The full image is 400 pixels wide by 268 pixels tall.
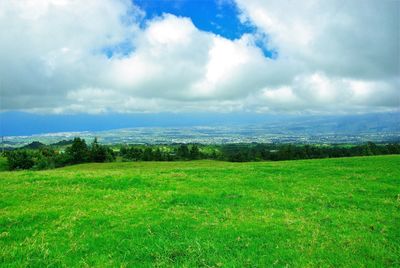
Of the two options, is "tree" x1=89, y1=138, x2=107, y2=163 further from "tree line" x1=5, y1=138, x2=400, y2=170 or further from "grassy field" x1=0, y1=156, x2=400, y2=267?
"grassy field" x1=0, y1=156, x2=400, y2=267

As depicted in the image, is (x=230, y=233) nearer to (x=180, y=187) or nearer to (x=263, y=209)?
(x=263, y=209)

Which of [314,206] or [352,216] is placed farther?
[314,206]

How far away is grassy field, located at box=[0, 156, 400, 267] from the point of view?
8.95 metres

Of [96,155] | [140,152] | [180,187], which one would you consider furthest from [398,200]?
[140,152]

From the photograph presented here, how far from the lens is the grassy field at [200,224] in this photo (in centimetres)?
895

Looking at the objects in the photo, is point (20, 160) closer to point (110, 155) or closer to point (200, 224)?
point (110, 155)

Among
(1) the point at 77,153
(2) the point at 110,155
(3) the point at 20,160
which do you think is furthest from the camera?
(2) the point at 110,155

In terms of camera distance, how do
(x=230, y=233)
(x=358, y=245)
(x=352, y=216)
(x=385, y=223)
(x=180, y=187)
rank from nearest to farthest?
(x=358, y=245) → (x=230, y=233) → (x=385, y=223) → (x=352, y=216) → (x=180, y=187)

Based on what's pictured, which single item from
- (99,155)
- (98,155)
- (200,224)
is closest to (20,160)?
(98,155)

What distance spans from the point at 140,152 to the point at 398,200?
399 feet

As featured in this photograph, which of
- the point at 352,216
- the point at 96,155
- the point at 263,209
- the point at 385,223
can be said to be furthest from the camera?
the point at 96,155

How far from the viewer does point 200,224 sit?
11.6 metres

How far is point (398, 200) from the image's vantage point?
1528 cm

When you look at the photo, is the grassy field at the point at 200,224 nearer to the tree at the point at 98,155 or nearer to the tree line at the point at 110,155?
the tree at the point at 98,155
